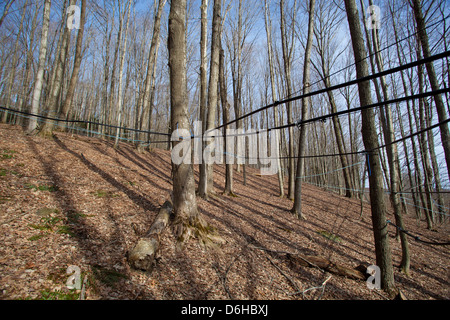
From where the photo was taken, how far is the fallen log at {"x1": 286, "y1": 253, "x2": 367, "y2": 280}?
367 centimetres

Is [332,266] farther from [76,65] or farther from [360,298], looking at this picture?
[76,65]

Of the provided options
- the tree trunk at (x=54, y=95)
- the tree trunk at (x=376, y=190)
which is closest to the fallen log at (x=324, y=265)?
the tree trunk at (x=376, y=190)

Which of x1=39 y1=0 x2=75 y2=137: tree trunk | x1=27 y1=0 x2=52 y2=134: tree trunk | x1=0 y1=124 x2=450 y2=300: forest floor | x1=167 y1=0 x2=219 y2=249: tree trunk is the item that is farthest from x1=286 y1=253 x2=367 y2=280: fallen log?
x1=27 y1=0 x2=52 y2=134: tree trunk

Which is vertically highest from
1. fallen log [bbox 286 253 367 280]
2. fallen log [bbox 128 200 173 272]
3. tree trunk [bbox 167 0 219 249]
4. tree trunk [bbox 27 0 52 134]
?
tree trunk [bbox 27 0 52 134]

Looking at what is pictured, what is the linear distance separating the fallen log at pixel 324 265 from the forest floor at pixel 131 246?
0.37 ft

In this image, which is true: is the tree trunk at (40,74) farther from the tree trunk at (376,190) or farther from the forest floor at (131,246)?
the tree trunk at (376,190)

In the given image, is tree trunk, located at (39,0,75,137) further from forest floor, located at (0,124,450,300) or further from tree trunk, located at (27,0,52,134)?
forest floor, located at (0,124,450,300)

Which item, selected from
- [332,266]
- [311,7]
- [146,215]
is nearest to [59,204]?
[146,215]

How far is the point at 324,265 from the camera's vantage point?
3.81m

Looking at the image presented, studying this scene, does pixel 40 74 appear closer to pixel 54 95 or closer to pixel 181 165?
pixel 54 95

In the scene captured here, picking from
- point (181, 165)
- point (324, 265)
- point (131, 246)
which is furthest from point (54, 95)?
point (324, 265)

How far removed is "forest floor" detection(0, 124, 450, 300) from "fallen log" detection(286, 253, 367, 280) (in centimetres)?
11

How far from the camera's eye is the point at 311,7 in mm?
7656

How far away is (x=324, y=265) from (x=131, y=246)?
347 centimetres
